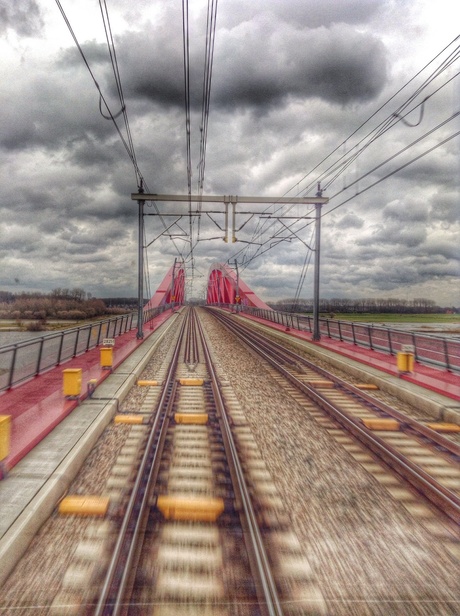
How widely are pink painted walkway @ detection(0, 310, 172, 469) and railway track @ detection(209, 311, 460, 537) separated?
511 cm

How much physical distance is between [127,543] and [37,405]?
15.6 feet

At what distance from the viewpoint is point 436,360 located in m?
11.3

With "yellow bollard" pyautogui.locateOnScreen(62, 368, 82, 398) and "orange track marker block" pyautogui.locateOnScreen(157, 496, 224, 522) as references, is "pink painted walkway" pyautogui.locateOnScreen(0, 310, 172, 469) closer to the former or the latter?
"yellow bollard" pyautogui.locateOnScreen(62, 368, 82, 398)

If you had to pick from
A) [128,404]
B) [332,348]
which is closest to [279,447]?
[128,404]

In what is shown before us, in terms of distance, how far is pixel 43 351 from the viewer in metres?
10.1

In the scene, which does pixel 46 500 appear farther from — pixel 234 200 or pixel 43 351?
pixel 234 200

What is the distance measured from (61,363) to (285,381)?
7.46 metres

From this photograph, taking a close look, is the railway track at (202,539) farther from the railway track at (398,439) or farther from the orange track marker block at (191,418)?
the railway track at (398,439)

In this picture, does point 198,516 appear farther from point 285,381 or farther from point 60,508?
point 285,381

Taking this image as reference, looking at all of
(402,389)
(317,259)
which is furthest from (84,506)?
(317,259)

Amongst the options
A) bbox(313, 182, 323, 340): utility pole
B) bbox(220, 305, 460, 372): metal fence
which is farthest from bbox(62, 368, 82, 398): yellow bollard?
bbox(313, 182, 323, 340): utility pole

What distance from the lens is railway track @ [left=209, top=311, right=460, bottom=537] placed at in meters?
4.40

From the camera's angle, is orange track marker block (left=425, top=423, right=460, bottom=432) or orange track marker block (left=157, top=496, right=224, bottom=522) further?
orange track marker block (left=425, top=423, right=460, bottom=432)

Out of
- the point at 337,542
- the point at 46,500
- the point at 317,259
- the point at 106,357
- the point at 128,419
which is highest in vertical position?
the point at 317,259
